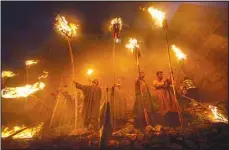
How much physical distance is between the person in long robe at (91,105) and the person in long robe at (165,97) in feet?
10.1

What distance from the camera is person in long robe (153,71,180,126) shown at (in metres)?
10.2

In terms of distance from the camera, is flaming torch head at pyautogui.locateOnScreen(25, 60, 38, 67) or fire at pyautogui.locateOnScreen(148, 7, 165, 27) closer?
fire at pyautogui.locateOnScreen(148, 7, 165, 27)

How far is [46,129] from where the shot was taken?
36.4ft

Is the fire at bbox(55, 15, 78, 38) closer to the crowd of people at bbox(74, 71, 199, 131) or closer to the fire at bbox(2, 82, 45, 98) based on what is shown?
the crowd of people at bbox(74, 71, 199, 131)

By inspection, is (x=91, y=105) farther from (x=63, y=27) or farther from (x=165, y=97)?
(x=63, y=27)

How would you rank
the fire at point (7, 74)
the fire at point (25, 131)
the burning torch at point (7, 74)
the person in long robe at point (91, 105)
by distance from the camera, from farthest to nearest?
the fire at point (7, 74) → the burning torch at point (7, 74) → the person in long robe at point (91, 105) → the fire at point (25, 131)

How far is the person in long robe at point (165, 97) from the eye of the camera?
10156 mm

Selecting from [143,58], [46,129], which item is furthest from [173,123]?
[143,58]

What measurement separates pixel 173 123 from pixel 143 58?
932 cm

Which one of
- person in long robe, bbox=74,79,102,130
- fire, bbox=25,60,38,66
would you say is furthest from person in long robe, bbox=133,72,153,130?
fire, bbox=25,60,38,66

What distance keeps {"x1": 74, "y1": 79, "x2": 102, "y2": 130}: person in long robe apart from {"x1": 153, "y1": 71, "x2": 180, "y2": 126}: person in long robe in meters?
→ 3.09

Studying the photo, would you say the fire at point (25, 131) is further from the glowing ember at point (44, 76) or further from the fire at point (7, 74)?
the glowing ember at point (44, 76)

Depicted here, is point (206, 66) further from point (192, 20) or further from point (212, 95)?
point (192, 20)

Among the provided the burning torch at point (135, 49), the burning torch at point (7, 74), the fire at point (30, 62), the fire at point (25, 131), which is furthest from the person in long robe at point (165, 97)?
the burning torch at point (7, 74)
